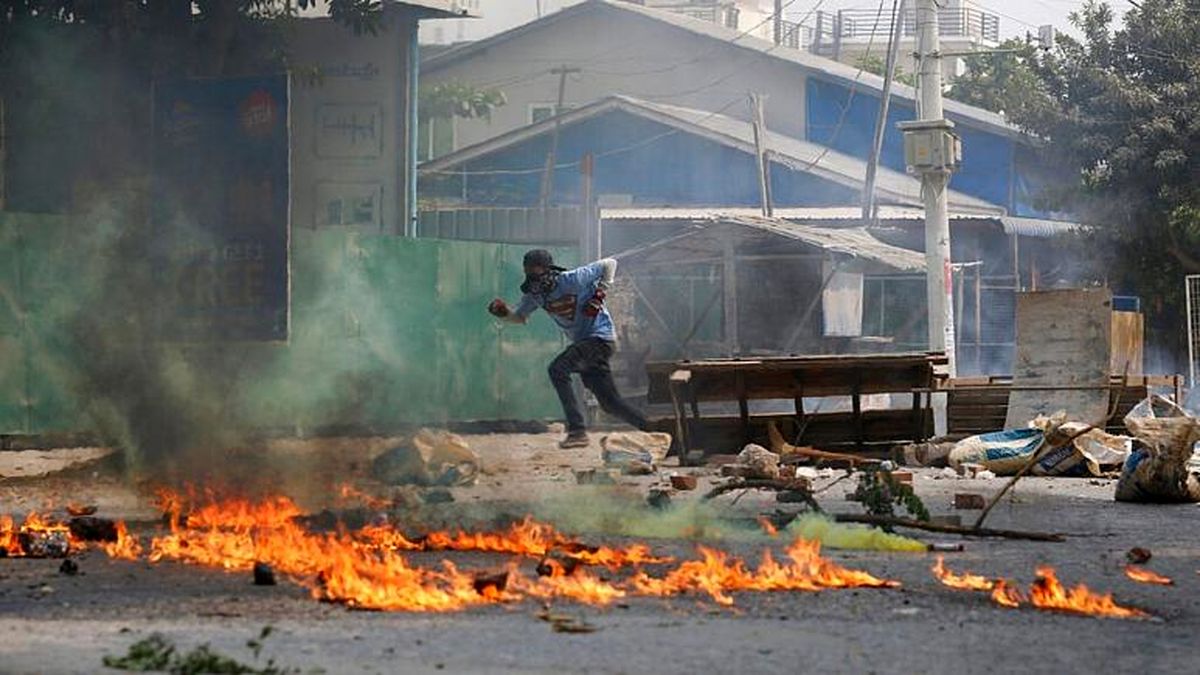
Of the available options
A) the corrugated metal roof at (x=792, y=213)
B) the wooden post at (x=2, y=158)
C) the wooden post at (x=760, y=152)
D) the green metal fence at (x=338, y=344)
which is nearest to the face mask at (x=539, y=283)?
the green metal fence at (x=338, y=344)

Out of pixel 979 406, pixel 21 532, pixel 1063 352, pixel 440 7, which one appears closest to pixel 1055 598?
pixel 21 532

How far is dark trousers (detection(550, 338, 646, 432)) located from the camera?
46.8 feet

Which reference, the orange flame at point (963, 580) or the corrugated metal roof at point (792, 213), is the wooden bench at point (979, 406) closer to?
the orange flame at point (963, 580)

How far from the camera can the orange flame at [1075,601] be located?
288 inches

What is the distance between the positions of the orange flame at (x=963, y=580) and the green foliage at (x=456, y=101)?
26154mm

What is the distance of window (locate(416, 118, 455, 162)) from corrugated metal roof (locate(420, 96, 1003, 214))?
86cm

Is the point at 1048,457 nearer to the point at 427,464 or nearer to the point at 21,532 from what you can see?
the point at 427,464

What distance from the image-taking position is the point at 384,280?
63.0 ft

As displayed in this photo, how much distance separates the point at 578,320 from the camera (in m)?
14.4

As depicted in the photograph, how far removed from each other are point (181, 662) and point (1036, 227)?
32150 millimetres

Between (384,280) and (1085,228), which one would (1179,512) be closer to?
(384,280)

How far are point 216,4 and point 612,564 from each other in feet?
32.4

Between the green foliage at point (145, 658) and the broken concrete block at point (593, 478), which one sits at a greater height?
the green foliage at point (145, 658)

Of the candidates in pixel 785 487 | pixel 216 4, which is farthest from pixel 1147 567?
pixel 216 4
